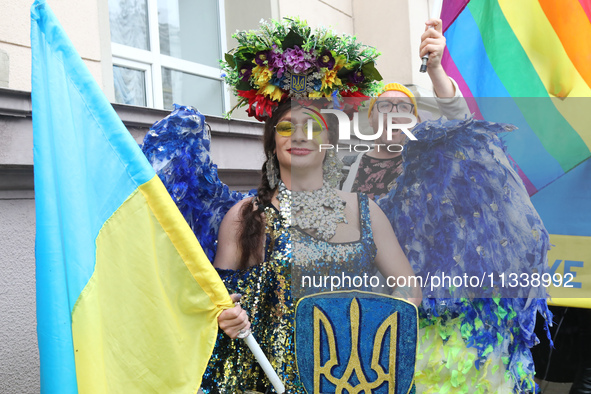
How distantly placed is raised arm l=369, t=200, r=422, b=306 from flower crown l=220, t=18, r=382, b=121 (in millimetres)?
462

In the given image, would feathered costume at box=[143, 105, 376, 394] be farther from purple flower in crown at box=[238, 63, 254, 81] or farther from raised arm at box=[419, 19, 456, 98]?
raised arm at box=[419, 19, 456, 98]

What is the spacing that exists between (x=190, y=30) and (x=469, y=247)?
3.73 meters

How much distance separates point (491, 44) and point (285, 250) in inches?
46.5

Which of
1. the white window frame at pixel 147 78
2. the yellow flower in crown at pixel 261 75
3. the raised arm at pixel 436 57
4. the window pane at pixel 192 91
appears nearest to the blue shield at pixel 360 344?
the raised arm at pixel 436 57

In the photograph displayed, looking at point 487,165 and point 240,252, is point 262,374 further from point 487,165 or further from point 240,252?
point 487,165

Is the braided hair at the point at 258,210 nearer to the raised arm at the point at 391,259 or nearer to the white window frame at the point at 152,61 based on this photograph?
the raised arm at the point at 391,259

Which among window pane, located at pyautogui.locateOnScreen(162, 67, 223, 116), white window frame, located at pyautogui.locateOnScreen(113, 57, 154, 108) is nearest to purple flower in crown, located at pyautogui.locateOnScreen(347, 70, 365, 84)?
white window frame, located at pyautogui.locateOnScreen(113, 57, 154, 108)

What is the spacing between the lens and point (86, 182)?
1.74 meters

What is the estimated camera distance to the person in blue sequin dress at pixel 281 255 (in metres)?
1.90

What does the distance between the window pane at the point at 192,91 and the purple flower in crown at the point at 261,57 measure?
2683 mm

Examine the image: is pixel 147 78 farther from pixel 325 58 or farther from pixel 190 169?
pixel 325 58

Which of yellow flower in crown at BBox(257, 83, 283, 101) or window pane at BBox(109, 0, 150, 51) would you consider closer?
yellow flower in crown at BBox(257, 83, 283, 101)

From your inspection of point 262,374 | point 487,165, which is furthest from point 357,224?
point 262,374

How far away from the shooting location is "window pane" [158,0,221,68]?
4.68 m
